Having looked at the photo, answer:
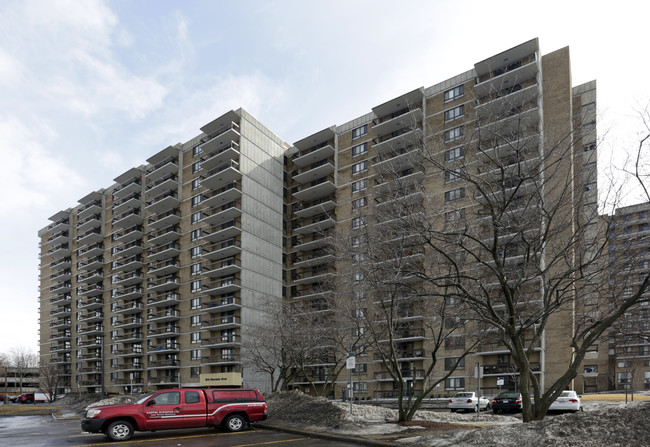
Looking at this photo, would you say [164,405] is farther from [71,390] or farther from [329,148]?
[71,390]

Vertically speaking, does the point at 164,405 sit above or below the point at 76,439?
above

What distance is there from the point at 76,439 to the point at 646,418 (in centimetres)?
1689

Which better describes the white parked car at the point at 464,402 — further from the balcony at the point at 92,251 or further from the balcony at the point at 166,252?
the balcony at the point at 92,251

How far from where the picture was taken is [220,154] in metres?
68.1

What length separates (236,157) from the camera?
2699 inches

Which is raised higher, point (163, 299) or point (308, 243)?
point (308, 243)

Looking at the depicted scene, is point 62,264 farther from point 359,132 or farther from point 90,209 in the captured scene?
point 359,132

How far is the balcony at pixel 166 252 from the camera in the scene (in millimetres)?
74688

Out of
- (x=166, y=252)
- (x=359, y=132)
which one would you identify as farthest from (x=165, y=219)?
(x=359, y=132)

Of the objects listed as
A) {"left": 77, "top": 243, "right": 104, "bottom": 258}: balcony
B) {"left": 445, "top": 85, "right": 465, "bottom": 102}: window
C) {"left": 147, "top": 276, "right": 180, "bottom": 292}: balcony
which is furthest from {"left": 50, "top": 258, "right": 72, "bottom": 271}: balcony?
{"left": 445, "top": 85, "right": 465, "bottom": 102}: window

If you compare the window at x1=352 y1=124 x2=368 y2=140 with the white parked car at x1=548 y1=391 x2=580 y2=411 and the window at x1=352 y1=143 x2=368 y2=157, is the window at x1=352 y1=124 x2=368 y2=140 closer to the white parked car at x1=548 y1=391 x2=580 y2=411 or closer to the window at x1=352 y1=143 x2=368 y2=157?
the window at x1=352 y1=143 x2=368 y2=157

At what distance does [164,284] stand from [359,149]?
3308 cm

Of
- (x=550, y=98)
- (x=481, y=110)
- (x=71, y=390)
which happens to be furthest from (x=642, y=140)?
(x=71, y=390)

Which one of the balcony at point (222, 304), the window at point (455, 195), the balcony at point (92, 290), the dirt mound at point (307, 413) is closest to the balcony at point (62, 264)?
the balcony at point (92, 290)
